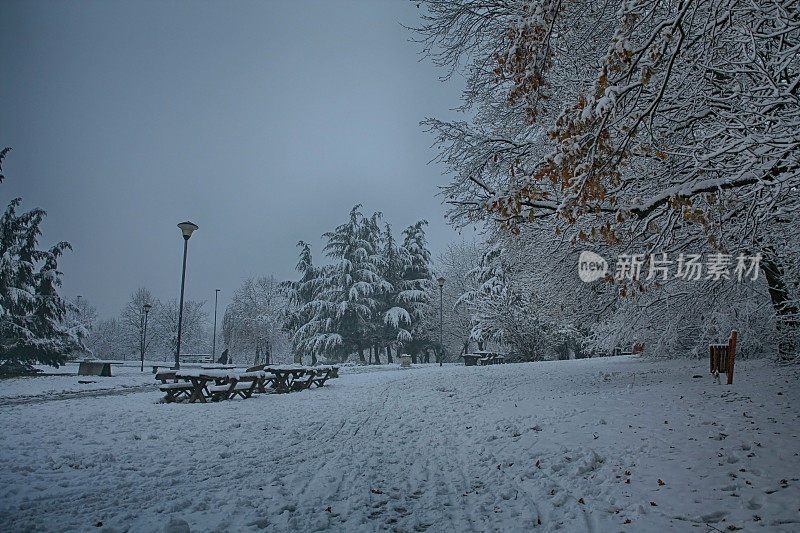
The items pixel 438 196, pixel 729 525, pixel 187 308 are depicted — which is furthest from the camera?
pixel 187 308

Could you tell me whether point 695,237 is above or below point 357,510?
above

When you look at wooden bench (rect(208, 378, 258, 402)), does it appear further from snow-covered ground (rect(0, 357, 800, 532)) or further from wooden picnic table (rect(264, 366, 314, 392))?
snow-covered ground (rect(0, 357, 800, 532))

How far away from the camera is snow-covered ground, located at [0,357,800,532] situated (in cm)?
378

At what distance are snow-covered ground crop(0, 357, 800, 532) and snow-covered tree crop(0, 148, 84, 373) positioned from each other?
1380 centimetres

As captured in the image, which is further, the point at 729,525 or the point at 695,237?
the point at 695,237

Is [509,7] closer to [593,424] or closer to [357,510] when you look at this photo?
[593,424]

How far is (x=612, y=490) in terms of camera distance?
14.0 feet

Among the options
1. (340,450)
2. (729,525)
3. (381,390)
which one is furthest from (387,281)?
(729,525)

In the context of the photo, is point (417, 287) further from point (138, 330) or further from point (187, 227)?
point (138, 330)

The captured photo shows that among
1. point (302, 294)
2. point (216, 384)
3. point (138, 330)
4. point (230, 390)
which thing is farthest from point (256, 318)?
point (230, 390)

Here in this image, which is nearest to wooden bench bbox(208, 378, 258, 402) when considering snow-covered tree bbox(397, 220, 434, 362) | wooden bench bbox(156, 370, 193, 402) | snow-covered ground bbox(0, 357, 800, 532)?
wooden bench bbox(156, 370, 193, 402)

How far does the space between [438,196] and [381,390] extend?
7.67 m

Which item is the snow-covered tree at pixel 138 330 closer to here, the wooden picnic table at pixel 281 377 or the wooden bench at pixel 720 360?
the wooden picnic table at pixel 281 377

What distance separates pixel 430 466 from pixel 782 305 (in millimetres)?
9289
